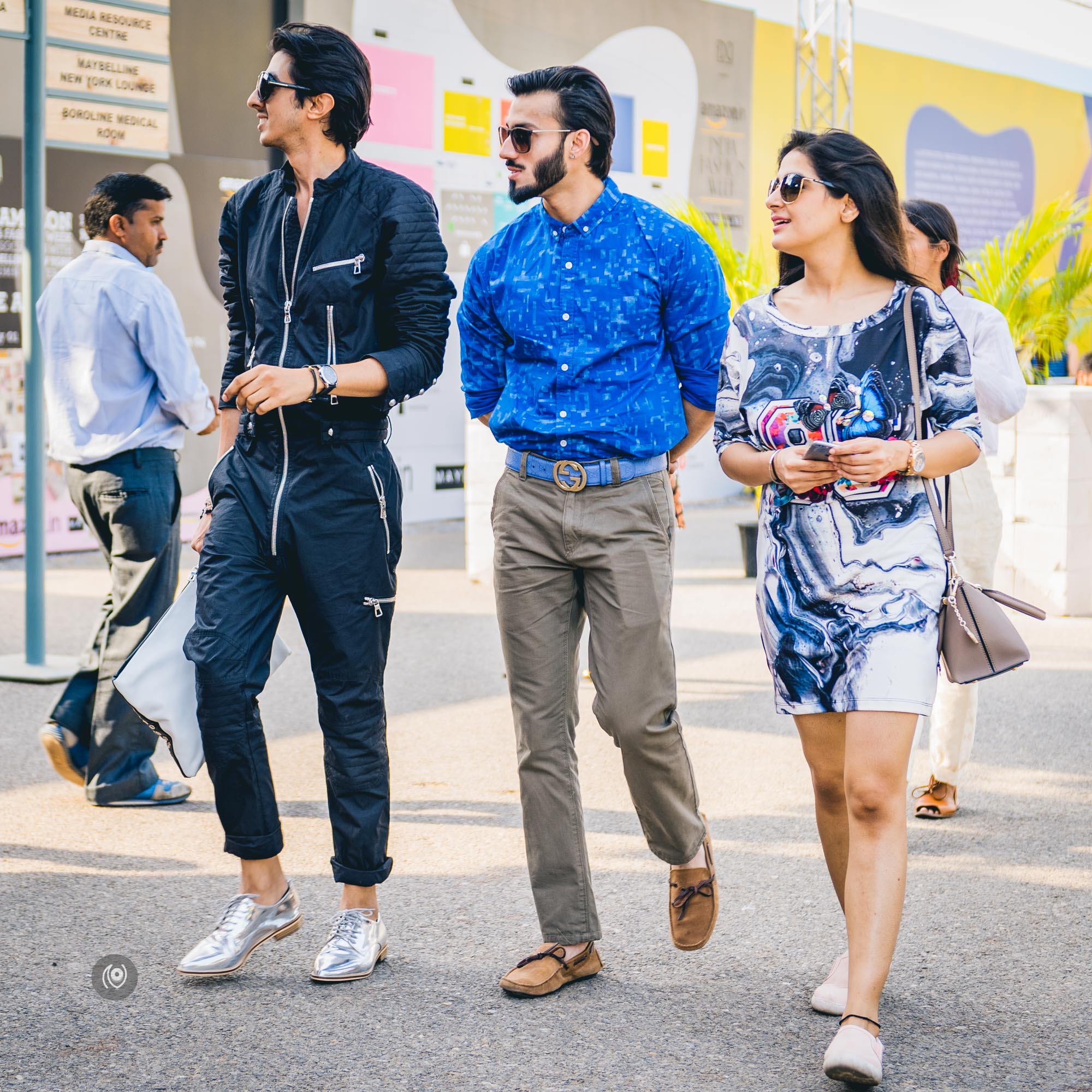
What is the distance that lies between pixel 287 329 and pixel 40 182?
4.43 m

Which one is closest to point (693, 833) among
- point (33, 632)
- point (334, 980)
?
point (334, 980)

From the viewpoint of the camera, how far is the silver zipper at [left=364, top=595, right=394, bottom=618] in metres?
3.66

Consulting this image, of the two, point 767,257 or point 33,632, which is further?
point 767,257

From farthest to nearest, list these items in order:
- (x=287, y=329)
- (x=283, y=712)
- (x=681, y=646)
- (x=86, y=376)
Answer: (x=681, y=646)
(x=283, y=712)
(x=86, y=376)
(x=287, y=329)

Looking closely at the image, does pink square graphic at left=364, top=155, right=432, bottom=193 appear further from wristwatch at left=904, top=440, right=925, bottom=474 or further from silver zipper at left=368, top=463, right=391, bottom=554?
wristwatch at left=904, top=440, right=925, bottom=474

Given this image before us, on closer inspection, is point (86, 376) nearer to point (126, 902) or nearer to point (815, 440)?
point (126, 902)

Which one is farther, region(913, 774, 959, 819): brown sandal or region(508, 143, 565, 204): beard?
region(913, 774, 959, 819): brown sandal

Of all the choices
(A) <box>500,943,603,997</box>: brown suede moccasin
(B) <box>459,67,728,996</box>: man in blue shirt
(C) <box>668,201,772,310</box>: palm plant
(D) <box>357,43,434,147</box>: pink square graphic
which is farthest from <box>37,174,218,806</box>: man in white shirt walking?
(D) <box>357,43,434,147</box>: pink square graphic

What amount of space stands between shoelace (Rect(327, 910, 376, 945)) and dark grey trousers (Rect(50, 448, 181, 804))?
1.75 m

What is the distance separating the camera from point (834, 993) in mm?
3451

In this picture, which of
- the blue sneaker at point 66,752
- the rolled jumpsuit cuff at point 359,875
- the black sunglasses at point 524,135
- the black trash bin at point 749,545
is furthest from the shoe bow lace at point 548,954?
the black trash bin at point 749,545

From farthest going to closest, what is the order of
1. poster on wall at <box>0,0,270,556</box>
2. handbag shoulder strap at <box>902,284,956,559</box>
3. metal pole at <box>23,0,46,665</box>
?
1. poster on wall at <box>0,0,270,556</box>
2. metal pole at <box>23,0,46,665</box>
3. handbag shoulder strap at <box>902,284,956,559</box>

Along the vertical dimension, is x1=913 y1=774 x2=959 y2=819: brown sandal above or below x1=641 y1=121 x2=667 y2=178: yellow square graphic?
below

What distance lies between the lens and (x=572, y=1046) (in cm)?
327
